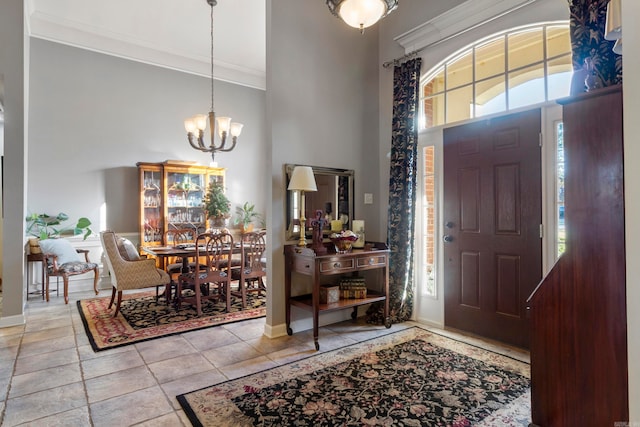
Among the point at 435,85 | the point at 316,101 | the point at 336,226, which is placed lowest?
the point at 336,226

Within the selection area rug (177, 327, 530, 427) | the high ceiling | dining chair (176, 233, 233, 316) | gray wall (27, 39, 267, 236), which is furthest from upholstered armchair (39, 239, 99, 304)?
area rug (177, 327, 530, 427)

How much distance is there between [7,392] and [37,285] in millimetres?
3585

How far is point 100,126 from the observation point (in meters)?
5.61

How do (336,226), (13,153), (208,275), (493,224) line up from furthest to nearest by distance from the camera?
(208,275) → (336,226) → (13,153) → (493,224)

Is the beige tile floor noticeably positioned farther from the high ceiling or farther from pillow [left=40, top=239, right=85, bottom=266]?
the high ceiling

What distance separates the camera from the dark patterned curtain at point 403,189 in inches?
144

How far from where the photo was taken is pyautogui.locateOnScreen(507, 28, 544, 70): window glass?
2.95m

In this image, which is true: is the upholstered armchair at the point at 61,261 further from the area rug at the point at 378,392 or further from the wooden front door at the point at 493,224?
the wooden front door at the point at 493,224

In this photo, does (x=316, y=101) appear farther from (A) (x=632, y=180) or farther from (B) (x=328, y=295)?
(A) (x=632, y=180)

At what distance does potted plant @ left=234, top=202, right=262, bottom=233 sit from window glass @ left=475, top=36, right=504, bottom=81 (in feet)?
15.8

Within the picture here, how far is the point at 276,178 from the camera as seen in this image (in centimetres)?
338

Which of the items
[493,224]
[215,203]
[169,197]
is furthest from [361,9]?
[169,197]

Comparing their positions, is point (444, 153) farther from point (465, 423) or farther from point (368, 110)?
point (465, 423)

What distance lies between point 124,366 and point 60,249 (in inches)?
116
